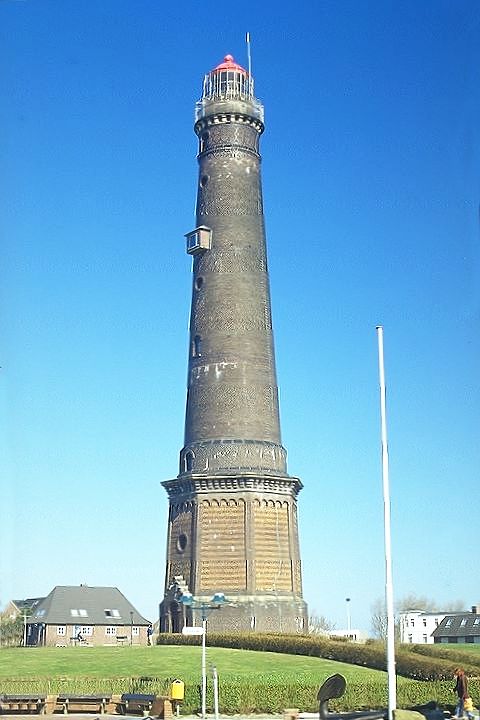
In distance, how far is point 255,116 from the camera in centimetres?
6094

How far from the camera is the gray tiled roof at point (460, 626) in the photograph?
3536 inches

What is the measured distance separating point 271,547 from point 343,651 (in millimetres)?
12979

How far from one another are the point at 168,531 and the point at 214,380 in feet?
30.5

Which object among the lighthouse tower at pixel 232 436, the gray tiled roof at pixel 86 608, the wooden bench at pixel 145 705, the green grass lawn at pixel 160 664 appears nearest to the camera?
the wooden bench at pixel 145 705

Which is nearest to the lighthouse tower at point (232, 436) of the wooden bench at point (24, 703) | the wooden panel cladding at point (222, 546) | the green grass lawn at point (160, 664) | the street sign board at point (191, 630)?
the wooden panel cladding at point (222, 546)

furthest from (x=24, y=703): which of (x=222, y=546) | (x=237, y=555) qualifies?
(x=222, y=546)

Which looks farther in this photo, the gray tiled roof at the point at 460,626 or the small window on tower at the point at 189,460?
the gray tiled roof at the point at 460,626

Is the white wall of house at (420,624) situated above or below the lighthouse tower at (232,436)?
below

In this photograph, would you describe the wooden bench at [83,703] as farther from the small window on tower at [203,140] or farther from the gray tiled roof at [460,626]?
the gray tiled roof at [460,626]

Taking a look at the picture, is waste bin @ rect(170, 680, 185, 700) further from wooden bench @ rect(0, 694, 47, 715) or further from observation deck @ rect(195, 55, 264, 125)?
observation deck @ rect(195, 55, 264, 125)

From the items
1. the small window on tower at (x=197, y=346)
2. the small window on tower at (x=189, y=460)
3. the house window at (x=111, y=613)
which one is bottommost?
the house window at (x=111, y=613)

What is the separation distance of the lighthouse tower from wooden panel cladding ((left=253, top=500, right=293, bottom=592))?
64 mm

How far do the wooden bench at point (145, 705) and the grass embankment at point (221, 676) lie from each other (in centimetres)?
129

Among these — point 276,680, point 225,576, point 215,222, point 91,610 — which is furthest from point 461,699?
point 91,610
